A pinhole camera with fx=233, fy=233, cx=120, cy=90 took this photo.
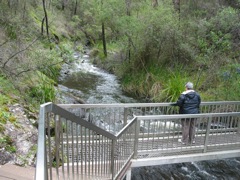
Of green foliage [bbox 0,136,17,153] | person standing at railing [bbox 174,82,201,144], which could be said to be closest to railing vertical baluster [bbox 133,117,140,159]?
person standing at railing [bbox 174,82,201,144]

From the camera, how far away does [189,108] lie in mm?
5184

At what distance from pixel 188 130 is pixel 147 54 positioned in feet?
25.7

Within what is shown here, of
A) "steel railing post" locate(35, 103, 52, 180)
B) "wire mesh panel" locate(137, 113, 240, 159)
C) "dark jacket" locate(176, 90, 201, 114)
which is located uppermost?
"steel railing post" locate(35, 103, 52, 180)

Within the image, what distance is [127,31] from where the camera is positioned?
12.7 metres

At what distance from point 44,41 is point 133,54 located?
5.97 metres

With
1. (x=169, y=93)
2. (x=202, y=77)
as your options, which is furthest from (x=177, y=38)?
(x=169, y=93)

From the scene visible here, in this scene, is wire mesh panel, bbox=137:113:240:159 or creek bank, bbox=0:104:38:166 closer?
creek bank, bbox=0:104:38:166

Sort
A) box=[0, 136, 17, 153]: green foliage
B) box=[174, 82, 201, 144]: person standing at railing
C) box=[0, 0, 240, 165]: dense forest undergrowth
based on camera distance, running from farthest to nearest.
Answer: box=[0, 0, 240, 165]: dense forest undergrowth, box=[174, 82, 201, 144]: person standing at railing, box=[0, 136, 17, 153]: green foliage

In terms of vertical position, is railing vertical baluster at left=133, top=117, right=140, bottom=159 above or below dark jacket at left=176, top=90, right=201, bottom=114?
below

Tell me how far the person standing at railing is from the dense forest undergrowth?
299 centimetres

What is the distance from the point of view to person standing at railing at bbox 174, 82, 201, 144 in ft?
16.7

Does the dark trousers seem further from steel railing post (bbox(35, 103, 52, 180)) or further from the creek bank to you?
steel railing post (bbox(35, 103, 52, 180))

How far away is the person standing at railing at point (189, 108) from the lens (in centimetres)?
510

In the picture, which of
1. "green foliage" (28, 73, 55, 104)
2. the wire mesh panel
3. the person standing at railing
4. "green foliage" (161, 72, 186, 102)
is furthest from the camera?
"green foliage" (161, 72, 186, 102)
